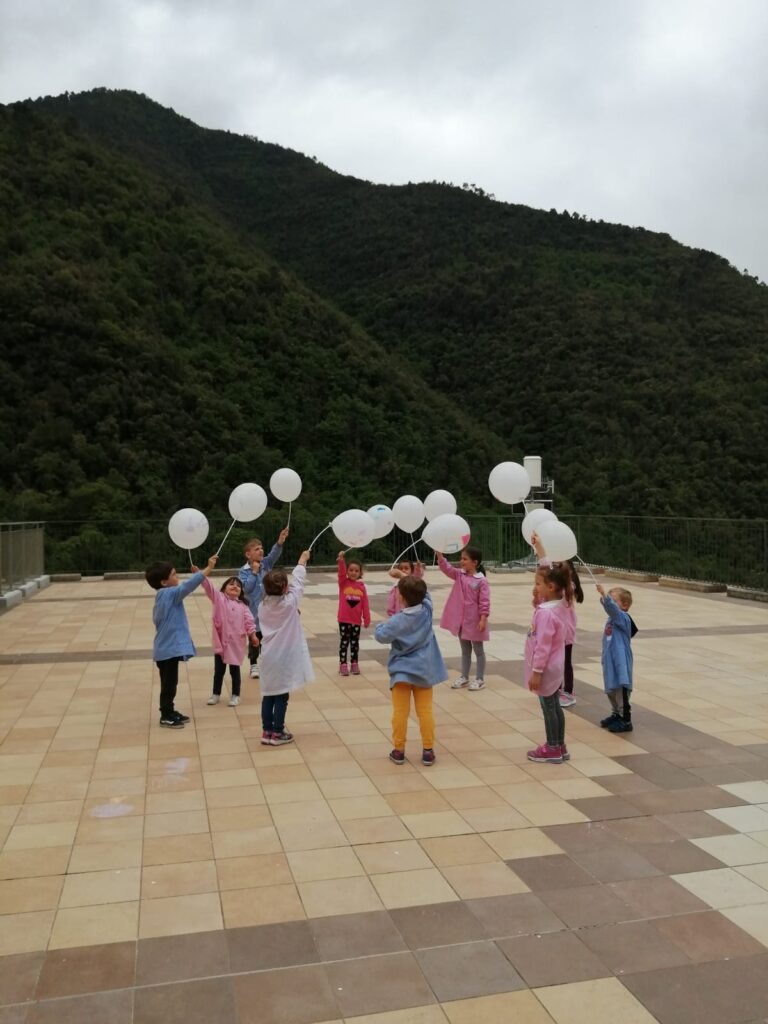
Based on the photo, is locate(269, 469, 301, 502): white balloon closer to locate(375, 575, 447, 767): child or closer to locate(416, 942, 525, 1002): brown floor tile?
locate(375, 575, 447, 767): child

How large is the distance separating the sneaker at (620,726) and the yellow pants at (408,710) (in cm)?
167

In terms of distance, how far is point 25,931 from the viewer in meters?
3.55

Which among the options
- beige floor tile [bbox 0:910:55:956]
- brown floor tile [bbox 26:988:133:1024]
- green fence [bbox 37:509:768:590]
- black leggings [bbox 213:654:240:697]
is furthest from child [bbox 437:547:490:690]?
green fence [bbox 37:509:768:590]

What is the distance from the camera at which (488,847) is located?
440 cm

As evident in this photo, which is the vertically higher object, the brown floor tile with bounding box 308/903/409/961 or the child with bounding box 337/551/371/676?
the child with bounding box 337/551/371/676

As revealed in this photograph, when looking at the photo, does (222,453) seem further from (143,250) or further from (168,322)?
(143,250)

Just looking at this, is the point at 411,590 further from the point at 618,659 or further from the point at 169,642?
the point at 169,642

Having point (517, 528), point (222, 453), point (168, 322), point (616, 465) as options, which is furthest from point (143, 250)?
point (517, 528)

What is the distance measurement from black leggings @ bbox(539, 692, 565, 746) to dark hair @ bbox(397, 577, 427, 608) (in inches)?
43.1

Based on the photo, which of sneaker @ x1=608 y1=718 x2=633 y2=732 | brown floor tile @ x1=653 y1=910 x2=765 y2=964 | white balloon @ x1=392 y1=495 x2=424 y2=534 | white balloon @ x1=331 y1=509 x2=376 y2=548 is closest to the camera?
brown floor tile @ x1=653 y1=910 x2=765 y2=964

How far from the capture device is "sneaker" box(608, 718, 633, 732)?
21.8 ft

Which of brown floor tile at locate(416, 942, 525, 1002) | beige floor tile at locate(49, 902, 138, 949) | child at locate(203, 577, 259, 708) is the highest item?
child at locate(203, 577, 259, 708)

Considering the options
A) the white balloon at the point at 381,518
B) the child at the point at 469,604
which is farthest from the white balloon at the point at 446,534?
the white balloon at the point at 381,518

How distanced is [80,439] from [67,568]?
423 inches
